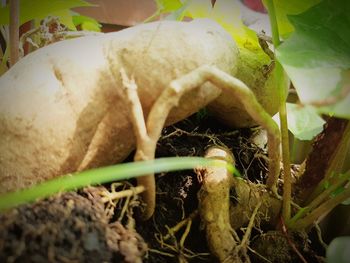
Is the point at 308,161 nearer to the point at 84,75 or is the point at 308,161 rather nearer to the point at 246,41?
the point at 246,41

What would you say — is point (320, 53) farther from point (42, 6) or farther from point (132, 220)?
point (42, 6)

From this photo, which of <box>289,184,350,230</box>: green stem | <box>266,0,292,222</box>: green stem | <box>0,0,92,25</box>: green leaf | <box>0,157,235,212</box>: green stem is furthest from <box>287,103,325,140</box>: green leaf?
<box>0,0,92,25</box>: green leaf

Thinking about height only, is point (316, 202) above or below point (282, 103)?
below

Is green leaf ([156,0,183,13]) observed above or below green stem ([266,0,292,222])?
above

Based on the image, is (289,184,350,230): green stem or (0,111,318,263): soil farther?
(289,184,350,230): green stem

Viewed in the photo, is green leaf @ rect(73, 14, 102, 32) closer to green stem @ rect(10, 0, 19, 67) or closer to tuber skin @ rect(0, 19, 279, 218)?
green stem @ rect(10, 0, 19, 67)

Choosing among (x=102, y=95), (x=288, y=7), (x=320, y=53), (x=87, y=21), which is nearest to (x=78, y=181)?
(x=102, y=95)

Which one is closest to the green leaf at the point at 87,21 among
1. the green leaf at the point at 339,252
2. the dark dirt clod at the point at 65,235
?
the dark dirt clod at the point at 65,235
